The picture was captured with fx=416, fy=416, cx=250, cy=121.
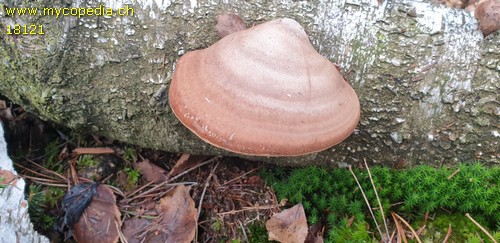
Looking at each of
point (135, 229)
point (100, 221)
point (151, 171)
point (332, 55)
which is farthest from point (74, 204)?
point (332, 55)

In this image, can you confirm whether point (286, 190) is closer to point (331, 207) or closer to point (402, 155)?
point (331, 207)

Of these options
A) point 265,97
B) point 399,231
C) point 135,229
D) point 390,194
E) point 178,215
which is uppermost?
point 265,97

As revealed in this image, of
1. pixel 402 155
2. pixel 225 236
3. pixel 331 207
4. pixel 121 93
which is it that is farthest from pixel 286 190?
pixel 121 93

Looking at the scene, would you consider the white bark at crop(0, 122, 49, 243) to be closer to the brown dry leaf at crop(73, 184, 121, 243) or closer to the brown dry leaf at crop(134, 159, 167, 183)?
the brown dry leaf at crop(73, 184, 121, 243)

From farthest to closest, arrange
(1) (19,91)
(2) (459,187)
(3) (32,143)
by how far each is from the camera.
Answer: (3) (32,143)
(1) (19,91)
(2) (459,187)

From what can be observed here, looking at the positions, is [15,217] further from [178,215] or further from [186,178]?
[186,178]

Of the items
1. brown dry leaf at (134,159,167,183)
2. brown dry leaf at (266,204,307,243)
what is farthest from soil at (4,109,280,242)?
brown dry leaf at (266,204,307,243)
